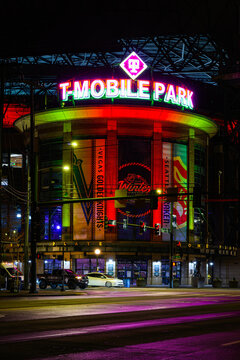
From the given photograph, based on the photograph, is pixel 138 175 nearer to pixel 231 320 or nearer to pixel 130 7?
pixel 130 7

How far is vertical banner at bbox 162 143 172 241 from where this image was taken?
7431 centimetres

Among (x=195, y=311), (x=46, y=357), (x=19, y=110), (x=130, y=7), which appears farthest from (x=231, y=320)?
(x=19, y=110)

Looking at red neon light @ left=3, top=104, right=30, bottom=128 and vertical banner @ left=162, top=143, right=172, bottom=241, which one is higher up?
red neon light @ left=3, top=104, right=30, bottom=128

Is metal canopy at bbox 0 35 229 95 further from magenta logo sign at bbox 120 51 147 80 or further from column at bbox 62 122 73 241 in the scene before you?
column at bbox 62 122 73 241

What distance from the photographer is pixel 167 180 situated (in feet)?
246

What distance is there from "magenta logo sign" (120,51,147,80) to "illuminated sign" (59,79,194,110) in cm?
102

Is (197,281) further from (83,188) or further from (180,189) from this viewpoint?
(83,188)

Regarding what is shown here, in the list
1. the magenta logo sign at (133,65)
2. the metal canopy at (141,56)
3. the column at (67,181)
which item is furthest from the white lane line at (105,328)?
the metal canopy at (141,56)

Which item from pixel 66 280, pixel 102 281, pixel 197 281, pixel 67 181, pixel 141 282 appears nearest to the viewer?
pixel 66 280

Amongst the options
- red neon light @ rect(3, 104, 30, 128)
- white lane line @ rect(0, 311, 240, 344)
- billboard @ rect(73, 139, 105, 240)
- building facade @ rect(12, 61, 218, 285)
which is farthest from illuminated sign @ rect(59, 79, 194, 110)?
white lane line @ rect(0, 311, 240, 344)

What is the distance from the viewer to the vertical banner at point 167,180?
74.3 meters

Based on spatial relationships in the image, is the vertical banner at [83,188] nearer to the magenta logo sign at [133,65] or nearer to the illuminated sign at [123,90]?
the illuminated sign at [123,90]

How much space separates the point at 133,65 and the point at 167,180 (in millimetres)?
15346

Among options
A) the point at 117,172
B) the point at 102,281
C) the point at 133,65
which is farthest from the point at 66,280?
the point at 133,65
